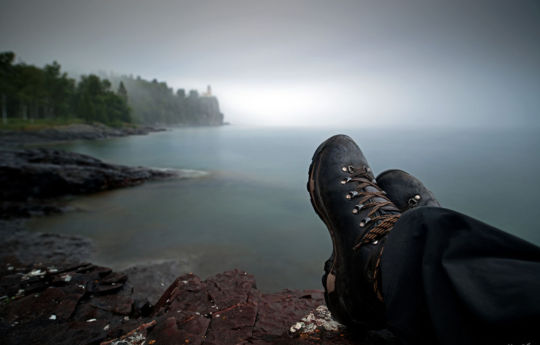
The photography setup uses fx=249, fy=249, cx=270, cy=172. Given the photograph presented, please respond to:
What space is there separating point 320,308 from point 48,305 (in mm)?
1617

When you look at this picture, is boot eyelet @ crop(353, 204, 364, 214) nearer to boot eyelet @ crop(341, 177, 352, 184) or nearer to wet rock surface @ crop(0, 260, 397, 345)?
boot eyelet @ crop(341, 177, 352, 184)

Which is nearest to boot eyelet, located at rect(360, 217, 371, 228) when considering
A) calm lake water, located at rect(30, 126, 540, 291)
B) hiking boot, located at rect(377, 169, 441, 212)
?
hiking boot, located at rect(377, 169, 441, 212)

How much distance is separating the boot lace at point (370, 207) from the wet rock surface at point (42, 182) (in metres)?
5.35

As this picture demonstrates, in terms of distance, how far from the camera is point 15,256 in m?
2.56

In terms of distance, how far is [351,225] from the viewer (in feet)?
4.34

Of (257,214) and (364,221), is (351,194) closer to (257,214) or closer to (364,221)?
(364,221)

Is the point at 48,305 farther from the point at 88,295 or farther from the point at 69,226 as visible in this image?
the point at 69,226

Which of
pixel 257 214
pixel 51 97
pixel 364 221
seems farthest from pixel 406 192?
pixel 51 97

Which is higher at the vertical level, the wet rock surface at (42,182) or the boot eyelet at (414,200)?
the boot eyelet at (414,200)

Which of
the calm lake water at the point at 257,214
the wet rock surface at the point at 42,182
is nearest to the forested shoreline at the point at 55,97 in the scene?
the wet rock surface at the point at 42,182

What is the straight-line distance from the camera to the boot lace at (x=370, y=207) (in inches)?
45.9

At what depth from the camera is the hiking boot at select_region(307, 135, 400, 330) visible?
107 centimetres

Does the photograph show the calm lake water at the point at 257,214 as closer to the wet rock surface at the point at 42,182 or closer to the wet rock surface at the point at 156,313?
the wet rock surface at the point at 42,182

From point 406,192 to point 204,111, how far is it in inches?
4065
